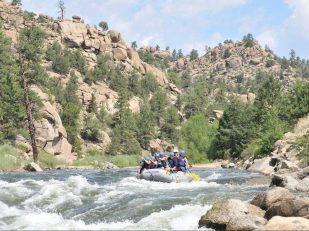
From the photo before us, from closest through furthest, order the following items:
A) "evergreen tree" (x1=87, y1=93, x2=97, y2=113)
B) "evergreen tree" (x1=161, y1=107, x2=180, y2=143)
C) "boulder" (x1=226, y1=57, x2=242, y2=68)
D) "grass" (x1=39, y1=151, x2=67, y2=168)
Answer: "grass" (x1=39, y1=151, x2=67, y2=168), "evergreen tree" (x1=87, y1=93, x2=97, y2=113), "evergreen tree" (x1=161, y1=107, x2=180, y2=143), "boulder" (x1=226, y1=57, x2=242, y2=68)

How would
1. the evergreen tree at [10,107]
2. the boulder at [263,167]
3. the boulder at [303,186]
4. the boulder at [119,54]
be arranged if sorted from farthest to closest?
the boulder at [119,54], the evergreen tree at [10,107], the boulder at [263,167], the boulder at [303,186]

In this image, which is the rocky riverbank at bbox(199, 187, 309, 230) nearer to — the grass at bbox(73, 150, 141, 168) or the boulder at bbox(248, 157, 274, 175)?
the boulder at bbox(248, 157, 274, 175)

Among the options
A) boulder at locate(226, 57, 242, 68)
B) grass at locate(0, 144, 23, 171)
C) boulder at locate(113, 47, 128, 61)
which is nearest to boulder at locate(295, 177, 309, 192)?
grass at locate(0, 144, 23, 171)

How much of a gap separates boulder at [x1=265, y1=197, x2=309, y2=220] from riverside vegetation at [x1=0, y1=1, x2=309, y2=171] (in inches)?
561

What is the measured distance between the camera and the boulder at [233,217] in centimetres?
1038

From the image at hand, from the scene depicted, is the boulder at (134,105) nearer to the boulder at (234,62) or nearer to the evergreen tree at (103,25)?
the evergreen tree at (103,25)

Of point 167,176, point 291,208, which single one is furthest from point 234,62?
point 291,208

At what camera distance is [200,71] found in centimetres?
17538

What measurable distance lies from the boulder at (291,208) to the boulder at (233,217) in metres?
0.35

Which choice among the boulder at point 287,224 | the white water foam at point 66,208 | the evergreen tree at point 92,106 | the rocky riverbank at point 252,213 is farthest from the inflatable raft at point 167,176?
the evergreen tree at point 92,106

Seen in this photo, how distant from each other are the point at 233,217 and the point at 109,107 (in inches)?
2674

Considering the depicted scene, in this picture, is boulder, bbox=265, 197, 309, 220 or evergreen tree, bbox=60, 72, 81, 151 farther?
evergreen tree, bbox=60, 72, 81, 151

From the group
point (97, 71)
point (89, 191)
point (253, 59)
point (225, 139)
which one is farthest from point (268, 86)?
point (253, 59)

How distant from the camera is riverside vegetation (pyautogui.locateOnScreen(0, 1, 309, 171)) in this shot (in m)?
48.4
